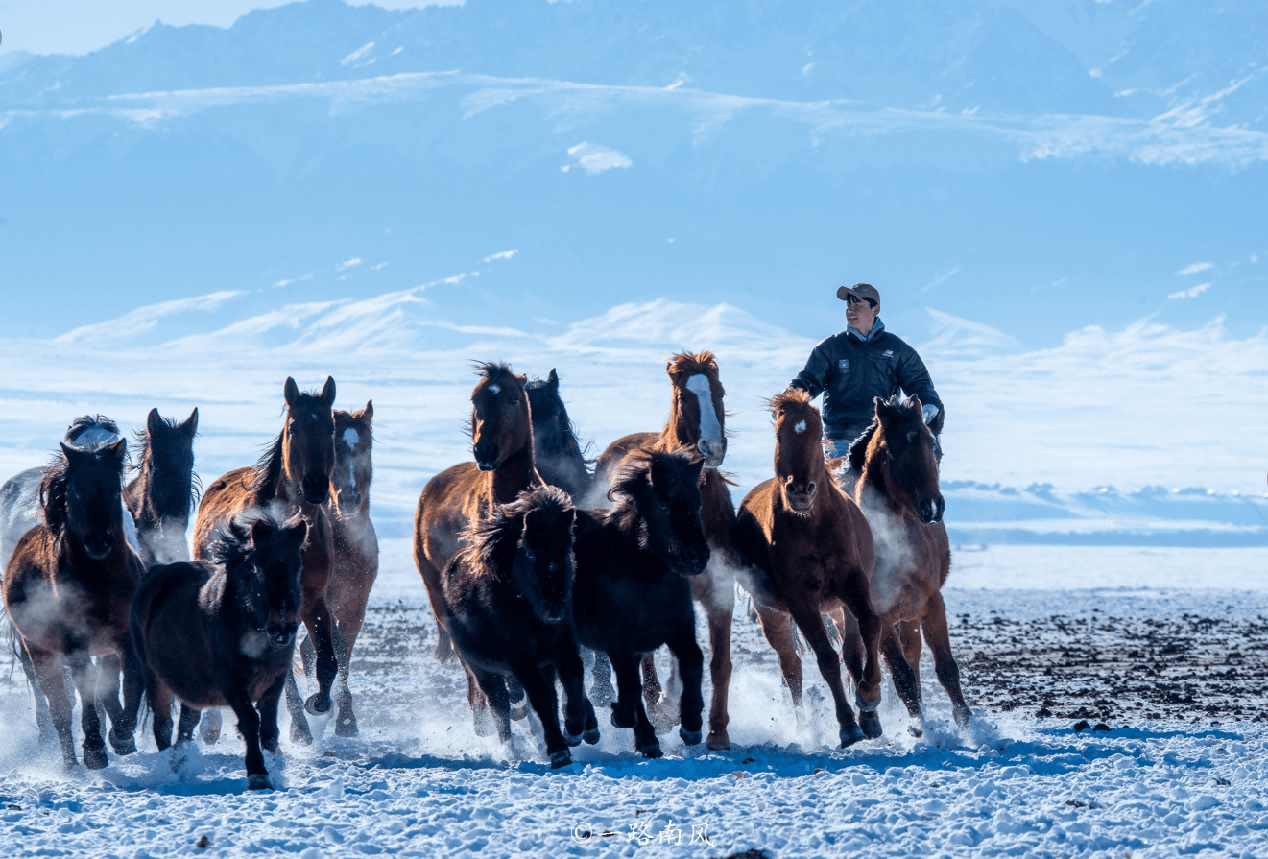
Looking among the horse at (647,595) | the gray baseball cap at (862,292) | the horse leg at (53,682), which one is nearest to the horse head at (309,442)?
the horse leg at (53,682)

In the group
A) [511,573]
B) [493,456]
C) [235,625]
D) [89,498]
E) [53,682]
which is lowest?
[53,682]

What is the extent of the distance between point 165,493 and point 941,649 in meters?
5.08

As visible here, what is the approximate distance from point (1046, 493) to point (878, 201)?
127569 mm

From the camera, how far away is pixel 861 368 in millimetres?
9352

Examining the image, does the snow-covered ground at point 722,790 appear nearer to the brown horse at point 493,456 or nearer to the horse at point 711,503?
the horse at point 711,503

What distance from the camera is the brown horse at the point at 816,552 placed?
730 cm

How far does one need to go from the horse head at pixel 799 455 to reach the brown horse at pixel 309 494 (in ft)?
8.93

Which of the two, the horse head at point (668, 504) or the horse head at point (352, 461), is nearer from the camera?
the horse head at point (668, 504)

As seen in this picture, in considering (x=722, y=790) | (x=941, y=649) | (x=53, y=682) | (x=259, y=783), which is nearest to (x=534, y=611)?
(x=722, y=790)

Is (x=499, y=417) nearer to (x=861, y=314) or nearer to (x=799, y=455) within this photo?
(x=799, y=455)

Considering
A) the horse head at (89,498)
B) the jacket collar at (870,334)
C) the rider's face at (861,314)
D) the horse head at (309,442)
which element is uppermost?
the rider's face at (861,314)

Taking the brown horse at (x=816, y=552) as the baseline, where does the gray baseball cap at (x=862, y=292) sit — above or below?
above

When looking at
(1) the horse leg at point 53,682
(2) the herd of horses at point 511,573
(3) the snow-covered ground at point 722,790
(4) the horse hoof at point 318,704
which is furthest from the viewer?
(4) the horse hoof at point 318,704

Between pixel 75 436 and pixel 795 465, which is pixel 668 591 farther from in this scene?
pixel 75 436
